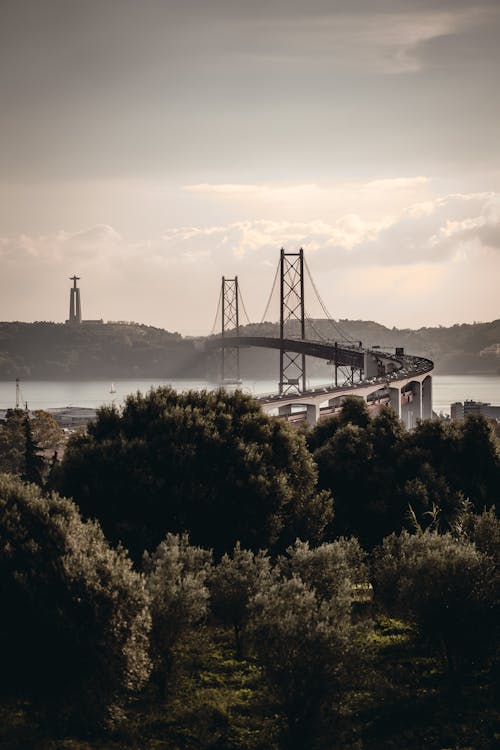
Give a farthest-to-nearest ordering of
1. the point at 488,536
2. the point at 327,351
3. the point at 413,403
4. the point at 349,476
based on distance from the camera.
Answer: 1. the point at 327,351
2. the point at 413,403
3. the point at 349,476
4. the point at 488,536

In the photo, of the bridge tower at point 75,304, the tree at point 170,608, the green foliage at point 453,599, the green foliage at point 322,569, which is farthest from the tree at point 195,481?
the bridge tower at point 75,304

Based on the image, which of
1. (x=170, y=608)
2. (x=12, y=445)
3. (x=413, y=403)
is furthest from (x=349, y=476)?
(x=413, y=403)

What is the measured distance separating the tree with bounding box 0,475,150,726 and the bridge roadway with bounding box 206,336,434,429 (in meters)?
35.5

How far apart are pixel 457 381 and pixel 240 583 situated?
129m

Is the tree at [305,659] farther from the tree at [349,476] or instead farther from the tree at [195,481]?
the tree at [349,476]

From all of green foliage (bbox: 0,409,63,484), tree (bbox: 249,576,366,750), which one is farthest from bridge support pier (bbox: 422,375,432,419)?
tree (bbox: 249,576,366,750)

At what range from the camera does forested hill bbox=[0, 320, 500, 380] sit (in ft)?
484

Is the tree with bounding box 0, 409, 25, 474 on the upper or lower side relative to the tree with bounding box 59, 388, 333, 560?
lower

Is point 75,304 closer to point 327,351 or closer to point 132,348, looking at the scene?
point 132,348

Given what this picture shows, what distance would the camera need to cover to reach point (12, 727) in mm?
12133

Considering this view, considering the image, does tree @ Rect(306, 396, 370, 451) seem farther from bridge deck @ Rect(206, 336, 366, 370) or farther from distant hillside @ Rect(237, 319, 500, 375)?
distant hillside @ Rect(237, 319, 500, 375)

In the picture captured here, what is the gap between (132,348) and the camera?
155125 mm

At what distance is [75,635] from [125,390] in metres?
116

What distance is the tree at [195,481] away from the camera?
17719mm
